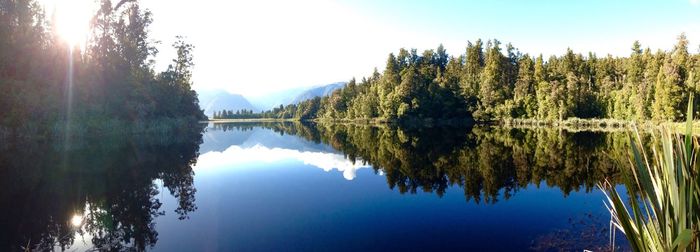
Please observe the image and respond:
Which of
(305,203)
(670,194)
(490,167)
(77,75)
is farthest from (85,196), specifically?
(77,75)

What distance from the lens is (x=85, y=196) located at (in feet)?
55.2

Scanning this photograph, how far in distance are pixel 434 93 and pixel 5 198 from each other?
94.6 m

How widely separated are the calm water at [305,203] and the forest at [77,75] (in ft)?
32.4

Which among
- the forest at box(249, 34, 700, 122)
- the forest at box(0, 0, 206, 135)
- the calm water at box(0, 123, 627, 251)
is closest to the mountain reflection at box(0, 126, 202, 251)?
the calm water at box(0, 123, 627, 251)

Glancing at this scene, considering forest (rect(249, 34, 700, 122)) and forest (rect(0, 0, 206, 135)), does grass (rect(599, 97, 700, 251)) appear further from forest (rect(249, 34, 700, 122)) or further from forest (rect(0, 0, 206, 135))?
forest (rect(249, 34, 700, 122))

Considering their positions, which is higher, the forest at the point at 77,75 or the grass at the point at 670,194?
the forest at the point at 77,75

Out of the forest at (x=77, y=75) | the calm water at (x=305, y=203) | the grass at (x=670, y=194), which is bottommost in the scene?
the calm water at (x=305, y=203)

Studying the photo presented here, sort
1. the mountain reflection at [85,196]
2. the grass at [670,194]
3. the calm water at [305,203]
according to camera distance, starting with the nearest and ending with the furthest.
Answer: the grass at [670,194] < the mountain reflection at [85,196] < the calm water at [305,203]

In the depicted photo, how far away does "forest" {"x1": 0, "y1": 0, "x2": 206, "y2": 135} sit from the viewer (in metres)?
37.7

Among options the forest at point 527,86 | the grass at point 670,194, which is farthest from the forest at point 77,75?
the forest at point 527,86

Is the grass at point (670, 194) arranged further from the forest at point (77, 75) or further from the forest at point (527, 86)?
the forest at point (527, 86)

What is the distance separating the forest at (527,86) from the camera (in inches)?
2714

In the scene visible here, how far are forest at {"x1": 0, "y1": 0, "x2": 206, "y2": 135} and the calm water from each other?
9.86 m

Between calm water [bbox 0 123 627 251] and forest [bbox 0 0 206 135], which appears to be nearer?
calm water [bbox 0 123 627 251]
